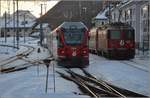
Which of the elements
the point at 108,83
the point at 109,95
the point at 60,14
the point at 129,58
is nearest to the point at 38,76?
the point at 108,83

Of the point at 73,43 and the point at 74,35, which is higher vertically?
the point at 74,35

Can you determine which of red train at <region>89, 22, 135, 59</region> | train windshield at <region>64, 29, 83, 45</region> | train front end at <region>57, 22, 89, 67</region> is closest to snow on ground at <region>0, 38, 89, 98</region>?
train front end at <region>57, 22, 89, 67</region>

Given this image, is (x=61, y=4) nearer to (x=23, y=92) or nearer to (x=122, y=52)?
(x=122, y=52)

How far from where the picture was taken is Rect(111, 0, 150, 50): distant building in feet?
→ 194

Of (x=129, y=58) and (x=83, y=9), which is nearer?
(x=129, y=58)

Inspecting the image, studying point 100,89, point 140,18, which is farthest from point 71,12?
point 100,89

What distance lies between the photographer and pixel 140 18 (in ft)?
213

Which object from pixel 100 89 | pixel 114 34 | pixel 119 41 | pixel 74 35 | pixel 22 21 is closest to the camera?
pixel 100 89

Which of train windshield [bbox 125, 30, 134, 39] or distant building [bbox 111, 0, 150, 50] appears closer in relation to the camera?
train windshield [bbox 125, 30, 134, 39]

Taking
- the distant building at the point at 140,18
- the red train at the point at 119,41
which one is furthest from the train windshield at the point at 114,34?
the distant building at the point at 140,18

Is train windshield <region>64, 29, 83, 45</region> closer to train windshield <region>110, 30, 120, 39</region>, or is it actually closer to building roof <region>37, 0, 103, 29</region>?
train windshield <region>110, 30, 120, 39</region>

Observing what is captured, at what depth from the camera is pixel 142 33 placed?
62156 millimetres

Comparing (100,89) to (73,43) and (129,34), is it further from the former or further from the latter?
(129,34)

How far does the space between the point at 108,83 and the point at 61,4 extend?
363 ft
